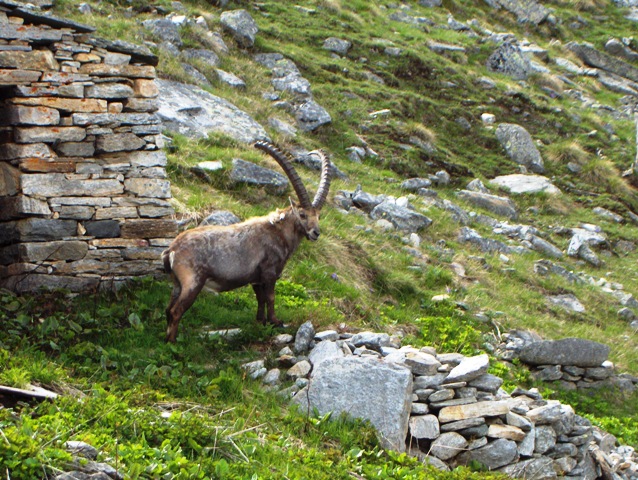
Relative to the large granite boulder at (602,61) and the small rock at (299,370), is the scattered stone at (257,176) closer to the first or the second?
the small rock at (299,370)

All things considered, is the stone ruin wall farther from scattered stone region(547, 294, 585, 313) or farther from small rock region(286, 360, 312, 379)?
scattered stone region(547, 294, 585, 313)

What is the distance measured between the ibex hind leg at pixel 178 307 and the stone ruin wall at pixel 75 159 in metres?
1.38

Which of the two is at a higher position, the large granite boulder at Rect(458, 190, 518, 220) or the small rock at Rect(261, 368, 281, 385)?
the small rock at Rect(261, 368, 281, 385)

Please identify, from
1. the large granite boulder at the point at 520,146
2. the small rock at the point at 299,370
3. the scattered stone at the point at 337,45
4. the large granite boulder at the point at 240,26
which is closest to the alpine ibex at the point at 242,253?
the small rock at the point at 299,370

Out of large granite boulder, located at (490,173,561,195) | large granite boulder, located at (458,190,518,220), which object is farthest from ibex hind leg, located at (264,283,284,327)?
large granite boulder, located at (490,173,561,195)

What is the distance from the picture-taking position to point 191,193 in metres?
11.9

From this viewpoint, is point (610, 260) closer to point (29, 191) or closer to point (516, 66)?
point (516, 66)

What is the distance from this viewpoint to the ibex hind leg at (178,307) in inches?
328

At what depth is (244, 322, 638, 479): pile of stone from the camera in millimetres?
7578

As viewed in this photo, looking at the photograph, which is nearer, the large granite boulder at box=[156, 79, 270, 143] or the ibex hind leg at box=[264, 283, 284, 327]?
the ibex hind leg at box=[264, 283, 284, 327]

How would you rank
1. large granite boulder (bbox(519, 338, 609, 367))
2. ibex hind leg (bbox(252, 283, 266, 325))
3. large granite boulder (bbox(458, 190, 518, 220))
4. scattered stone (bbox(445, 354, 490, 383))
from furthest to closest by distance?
large granite boulder (bbox(458, 190, 518, 220))
large granite boulder (bbox(519, 338, 609, 367))
ibex hind leg (bbox(252, 283, 266, 325))
scattered stone (bbox(445, 354, 490, 383))

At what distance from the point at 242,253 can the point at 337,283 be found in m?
2.54

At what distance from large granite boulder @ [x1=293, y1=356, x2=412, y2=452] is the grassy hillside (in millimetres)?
202

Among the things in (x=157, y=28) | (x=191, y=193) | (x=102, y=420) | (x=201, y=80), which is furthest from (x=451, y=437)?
(x=157, y=28)
